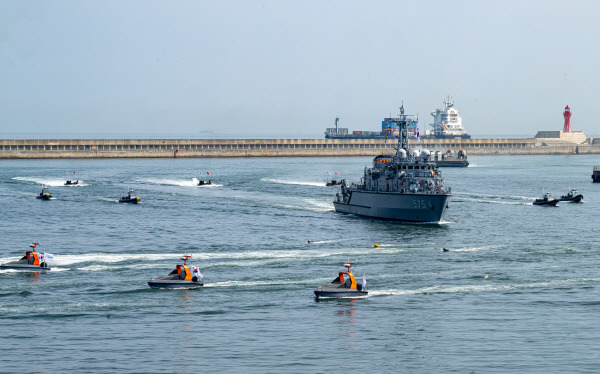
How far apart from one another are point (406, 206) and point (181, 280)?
37147 millimetres

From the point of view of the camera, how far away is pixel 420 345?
37312 millimetres

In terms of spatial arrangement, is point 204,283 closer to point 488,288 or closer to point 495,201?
point 488,288

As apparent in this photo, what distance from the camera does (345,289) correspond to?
150 feet

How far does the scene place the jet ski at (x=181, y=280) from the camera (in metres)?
47.7

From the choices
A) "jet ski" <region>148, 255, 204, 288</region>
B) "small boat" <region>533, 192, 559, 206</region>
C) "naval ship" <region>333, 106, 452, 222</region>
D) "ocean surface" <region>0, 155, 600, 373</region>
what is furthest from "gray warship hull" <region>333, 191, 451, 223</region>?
"jet ski" <region>148, 255, 204, 288</region>

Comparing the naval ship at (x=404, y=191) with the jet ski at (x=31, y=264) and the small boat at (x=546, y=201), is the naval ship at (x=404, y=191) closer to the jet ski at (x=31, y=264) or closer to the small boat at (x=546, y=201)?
the small boat at (x=546, y=201)

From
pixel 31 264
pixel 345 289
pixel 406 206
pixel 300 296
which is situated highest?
pixel 406 206

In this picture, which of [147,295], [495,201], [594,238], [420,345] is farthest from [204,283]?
[495,201]

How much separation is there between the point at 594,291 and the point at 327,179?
343 ft

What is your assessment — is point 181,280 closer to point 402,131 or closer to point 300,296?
point 300,296

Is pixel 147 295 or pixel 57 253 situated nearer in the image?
pixel 147 295

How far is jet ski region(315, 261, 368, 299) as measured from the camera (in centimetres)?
4534

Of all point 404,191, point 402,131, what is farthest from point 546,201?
point 404,191

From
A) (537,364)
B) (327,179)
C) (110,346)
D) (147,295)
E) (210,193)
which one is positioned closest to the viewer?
(537,364)
